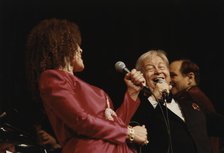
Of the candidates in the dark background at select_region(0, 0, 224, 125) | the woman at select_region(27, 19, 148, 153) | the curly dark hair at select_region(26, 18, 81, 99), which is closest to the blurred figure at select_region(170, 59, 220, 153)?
the dark background at select_region(0, 0, 224, 125)

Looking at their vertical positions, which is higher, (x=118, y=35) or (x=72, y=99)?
(x=118, y=35)

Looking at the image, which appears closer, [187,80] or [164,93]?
[164,93]

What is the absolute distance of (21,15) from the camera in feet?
8.11

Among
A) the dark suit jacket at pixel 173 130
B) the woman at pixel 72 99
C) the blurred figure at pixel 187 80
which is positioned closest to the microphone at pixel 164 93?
the dark suit jacket at pixel 173 130

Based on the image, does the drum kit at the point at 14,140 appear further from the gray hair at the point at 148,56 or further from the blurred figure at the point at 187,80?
the blurred figure at the point at 187,80

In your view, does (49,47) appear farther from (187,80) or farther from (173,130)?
(187,80)

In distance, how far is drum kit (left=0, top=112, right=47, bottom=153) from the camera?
2031mm

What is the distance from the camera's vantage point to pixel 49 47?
6.10 feet

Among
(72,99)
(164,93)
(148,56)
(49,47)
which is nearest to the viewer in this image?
(72,99)

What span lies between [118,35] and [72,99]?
1.11m

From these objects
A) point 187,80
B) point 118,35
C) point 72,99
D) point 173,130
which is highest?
point 118,35

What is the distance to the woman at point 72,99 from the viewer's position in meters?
1.66

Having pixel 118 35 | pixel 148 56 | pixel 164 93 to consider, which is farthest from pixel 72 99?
pixel 118 35

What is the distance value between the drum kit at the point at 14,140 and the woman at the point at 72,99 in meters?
0.31
